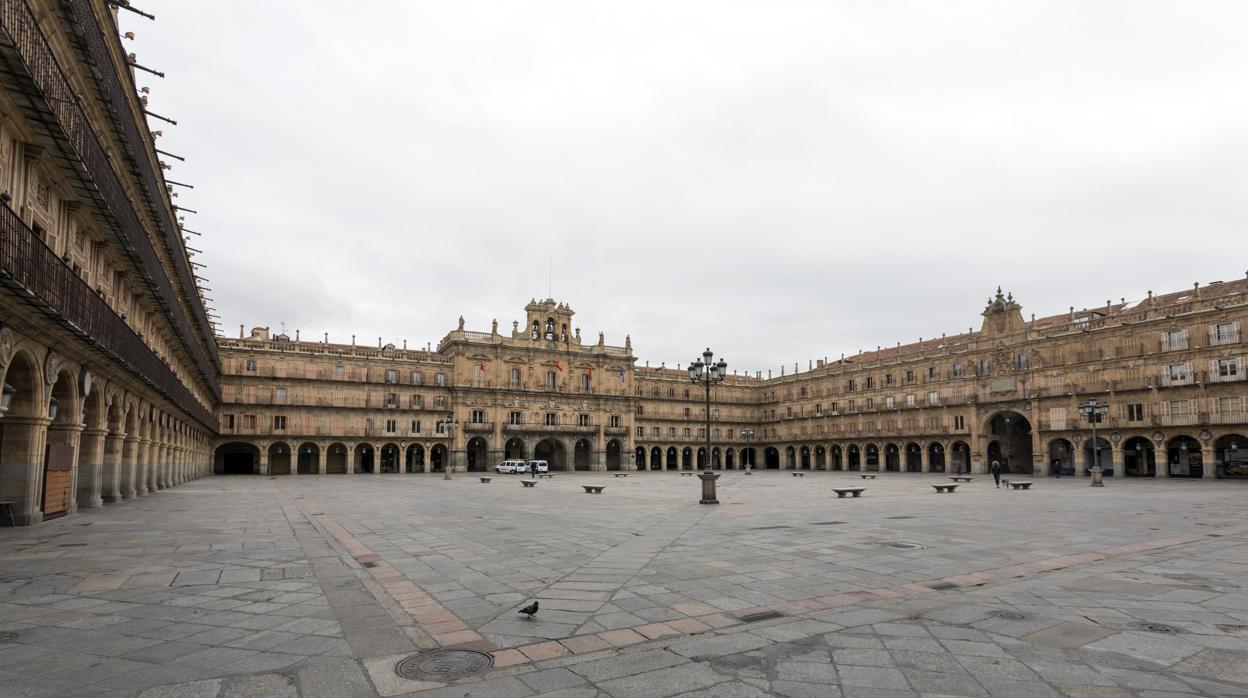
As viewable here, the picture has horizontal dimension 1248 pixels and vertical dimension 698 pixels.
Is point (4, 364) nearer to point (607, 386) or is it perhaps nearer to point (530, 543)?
point (530, 543)

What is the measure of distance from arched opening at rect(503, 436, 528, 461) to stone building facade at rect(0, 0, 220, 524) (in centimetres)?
4734

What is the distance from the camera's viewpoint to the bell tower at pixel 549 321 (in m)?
75.2

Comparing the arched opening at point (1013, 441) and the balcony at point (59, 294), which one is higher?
the balcony at point (59, 294)

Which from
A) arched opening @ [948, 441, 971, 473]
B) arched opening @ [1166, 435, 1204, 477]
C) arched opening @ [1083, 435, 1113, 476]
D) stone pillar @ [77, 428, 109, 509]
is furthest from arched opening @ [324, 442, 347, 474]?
arched opening @ [1166, 435, 1204, 477]

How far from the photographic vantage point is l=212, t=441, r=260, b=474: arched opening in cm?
6162

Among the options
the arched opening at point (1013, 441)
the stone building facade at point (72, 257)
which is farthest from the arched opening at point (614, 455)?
the stone building facade at point (72, 257)

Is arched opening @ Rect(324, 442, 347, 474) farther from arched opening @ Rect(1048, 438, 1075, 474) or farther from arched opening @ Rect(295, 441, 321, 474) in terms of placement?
arched opening @ Rect(1048, 438, 1075, 474)

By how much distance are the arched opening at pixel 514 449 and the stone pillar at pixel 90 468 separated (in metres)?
51.7

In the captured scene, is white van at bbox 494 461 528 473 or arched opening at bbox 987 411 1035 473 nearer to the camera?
arched opening at bbox 987 411 1035 473

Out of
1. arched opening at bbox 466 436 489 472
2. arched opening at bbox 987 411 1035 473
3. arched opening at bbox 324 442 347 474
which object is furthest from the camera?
arched opening at bbox 466 436 489 472

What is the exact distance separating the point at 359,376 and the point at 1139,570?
64.0 meters

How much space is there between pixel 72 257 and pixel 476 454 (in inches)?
2304

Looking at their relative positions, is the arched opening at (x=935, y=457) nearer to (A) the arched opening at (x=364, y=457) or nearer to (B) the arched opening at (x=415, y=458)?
(B) the arched opening at (x=415, y=458)

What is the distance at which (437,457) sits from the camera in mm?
70125
